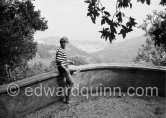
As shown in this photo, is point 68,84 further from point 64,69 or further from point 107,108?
point 107,108

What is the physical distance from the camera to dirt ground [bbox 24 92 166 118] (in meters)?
5.50

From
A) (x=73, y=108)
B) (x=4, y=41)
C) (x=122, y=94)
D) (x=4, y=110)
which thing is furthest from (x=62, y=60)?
(x=4, y=41)

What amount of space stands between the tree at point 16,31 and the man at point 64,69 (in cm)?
639

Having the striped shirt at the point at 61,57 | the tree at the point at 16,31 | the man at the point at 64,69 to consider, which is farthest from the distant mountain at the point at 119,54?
the striped shirt at the point at 61,57

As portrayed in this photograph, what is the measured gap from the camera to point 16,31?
12148mm

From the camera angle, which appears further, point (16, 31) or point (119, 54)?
point (119, 54)

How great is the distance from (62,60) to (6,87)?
1.48 meters

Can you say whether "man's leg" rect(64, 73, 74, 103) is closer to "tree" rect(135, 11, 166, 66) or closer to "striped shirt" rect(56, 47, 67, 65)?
"striped shirt" rect(56, 47, 67, 65)

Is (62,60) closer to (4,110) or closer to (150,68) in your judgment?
(4,110)

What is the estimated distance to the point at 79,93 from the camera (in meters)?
6.80

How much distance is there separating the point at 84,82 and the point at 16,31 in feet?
22.3

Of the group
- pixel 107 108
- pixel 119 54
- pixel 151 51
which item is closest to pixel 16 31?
pixel 107 108

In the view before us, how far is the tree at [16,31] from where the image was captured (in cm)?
1144

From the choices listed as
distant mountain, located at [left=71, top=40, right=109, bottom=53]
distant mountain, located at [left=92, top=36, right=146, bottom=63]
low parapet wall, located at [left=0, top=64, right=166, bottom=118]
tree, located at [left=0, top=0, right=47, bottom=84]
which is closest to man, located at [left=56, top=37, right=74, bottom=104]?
low parapet wall, located at [left=0, top=64, right=166, bottom=118]
